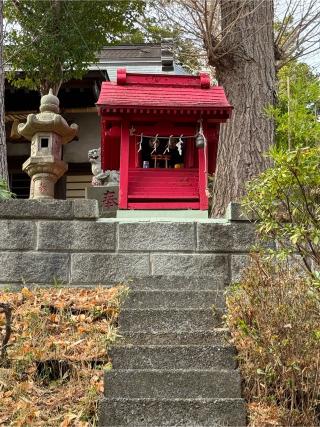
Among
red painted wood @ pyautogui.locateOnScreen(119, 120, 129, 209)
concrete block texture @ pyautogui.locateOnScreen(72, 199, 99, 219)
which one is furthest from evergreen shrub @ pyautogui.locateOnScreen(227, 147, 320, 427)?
red painted wood @ pyautogui.locateOnScreen(119, 120, 129, 209)

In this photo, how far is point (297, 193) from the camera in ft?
A: 15.6

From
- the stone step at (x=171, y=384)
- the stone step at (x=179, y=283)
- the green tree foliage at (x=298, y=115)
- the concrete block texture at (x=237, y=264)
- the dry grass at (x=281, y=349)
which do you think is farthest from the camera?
the green tree foliage at (x=298, y=115)

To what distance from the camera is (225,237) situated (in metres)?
6.66

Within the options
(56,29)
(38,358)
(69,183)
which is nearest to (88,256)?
(38,358)

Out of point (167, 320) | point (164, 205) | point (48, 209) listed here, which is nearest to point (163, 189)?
point (164, 205)

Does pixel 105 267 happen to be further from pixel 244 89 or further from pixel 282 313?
pixel 244 89

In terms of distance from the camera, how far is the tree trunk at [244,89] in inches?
350

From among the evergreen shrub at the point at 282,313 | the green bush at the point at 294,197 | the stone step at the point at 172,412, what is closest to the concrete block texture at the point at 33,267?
the evergreen shrub at the point at 282,313

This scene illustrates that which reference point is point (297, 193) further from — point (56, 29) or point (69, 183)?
point (69, 183)

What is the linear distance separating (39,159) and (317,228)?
533cm

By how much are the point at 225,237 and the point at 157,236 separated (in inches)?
29.4

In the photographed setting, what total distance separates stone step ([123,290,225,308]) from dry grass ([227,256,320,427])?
87 centimetres

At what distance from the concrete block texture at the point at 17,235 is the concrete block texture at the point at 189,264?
133cm

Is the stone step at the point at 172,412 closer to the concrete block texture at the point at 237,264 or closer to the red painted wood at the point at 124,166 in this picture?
the concrete block texture at the point at 237,264
